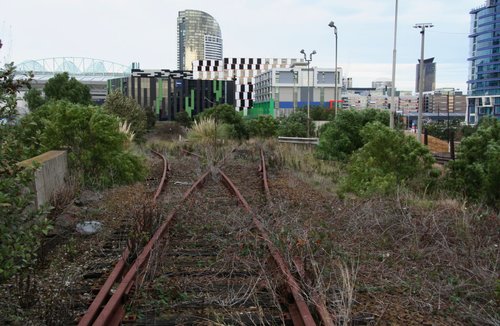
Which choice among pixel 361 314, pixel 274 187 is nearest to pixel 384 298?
pixel 361 314

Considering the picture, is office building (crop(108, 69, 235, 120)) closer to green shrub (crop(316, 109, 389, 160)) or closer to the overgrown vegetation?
green shrub (crop(316, 109, 389, 160))

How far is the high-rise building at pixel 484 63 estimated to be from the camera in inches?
4978

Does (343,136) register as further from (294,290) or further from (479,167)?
(294,290)

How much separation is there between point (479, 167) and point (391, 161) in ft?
6.59

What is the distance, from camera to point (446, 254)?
17.7 feet

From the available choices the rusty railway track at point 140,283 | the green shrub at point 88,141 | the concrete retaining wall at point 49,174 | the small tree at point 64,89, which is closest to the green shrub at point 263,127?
the small tree at point 64,89

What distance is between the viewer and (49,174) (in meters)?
8.42

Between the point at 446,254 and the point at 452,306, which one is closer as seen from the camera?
the point at 452,306

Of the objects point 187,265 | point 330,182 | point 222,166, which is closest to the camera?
point 187,265

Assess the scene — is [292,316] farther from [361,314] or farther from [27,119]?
[27,119]

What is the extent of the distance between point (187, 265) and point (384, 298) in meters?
2.10

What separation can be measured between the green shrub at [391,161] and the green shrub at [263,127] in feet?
71.0

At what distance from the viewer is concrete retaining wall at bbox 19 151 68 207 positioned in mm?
7344

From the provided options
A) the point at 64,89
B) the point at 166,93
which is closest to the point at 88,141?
the point at 64,89
